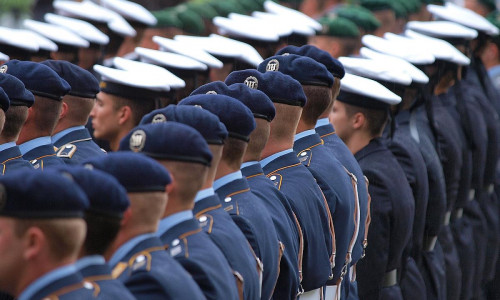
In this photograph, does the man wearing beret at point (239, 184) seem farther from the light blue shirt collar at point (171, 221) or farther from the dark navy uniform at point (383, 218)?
the dark navy uniform at point (383, 218)

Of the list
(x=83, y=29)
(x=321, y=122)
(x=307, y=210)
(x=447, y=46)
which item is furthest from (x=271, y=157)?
(x=83, y=29)

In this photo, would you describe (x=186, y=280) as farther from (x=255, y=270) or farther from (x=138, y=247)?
(x=255, y=270)

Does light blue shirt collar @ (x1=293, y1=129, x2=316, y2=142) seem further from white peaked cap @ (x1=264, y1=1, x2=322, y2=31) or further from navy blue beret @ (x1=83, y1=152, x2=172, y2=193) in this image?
white peaked cap @ (x1=264, y1=1, x2=322, y2=31)

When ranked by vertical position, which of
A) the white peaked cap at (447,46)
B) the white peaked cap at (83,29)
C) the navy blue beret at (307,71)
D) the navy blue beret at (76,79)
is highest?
the navy blue beret at (307,71)

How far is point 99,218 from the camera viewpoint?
338 centimetres

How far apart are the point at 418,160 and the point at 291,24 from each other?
2.64m

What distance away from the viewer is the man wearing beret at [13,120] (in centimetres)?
493

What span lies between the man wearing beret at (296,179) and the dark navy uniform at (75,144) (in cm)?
89

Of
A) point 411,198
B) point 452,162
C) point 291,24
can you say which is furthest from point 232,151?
point 291,24

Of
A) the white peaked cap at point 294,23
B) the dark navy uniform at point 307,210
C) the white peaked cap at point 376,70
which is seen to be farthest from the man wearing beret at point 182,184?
the white peaked cap at point 294,23

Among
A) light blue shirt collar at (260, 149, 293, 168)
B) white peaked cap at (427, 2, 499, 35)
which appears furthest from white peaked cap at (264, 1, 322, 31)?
light blue shirt collar at (260, 149, 293, 168)

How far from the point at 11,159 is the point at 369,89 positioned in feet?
7.86

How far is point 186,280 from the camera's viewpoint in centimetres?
354

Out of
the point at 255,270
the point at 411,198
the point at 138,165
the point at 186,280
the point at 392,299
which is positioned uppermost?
the point at 138,165
